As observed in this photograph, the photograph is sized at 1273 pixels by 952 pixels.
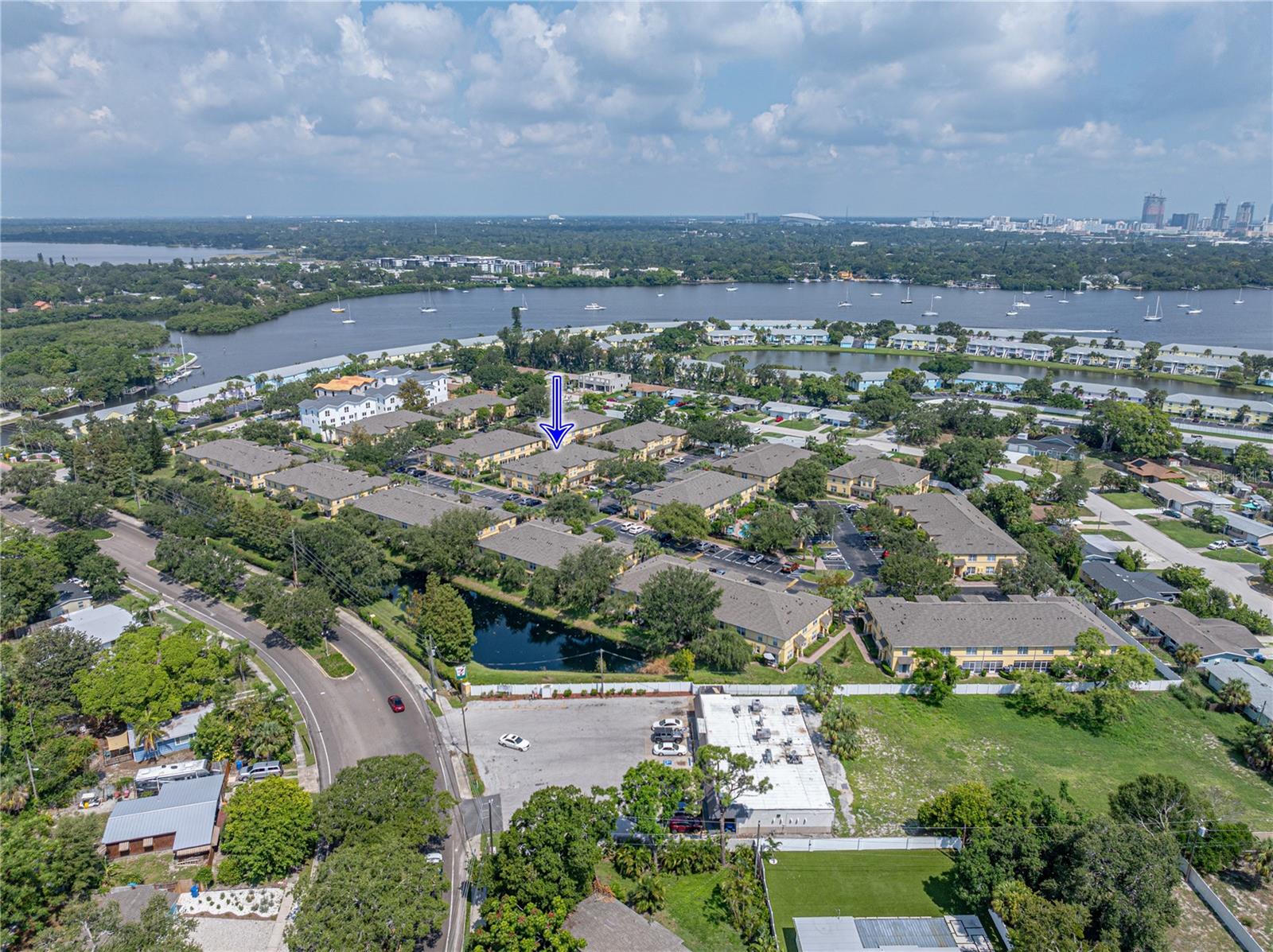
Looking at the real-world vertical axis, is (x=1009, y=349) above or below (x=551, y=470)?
above

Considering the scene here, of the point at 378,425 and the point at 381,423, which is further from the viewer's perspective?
the point at 381,423

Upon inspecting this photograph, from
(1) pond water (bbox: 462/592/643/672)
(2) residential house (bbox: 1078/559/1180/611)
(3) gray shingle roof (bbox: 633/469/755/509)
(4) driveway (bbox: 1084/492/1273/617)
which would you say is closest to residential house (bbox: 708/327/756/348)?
(3) gray shingle roof (bbox: 633/469/755/509)

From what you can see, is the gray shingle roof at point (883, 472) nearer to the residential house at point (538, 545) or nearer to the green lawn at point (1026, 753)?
the residential house at point (538, 545)

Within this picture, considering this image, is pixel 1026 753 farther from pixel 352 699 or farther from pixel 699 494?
pixel 352 699

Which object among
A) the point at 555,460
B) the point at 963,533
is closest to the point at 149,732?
the point at 555,460

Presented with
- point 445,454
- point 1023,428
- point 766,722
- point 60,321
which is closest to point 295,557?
point 445,454

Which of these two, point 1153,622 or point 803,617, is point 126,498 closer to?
point 803,617
